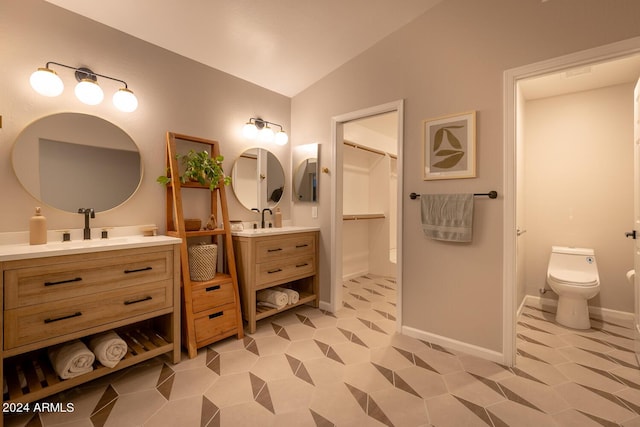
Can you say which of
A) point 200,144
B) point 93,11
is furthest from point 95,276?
point 93,11

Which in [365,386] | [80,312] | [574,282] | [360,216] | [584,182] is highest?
[584,182]

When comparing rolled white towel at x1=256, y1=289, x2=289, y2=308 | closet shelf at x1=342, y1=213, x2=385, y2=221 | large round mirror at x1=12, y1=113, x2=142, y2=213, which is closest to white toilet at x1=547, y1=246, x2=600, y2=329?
closet shelf at x1=342, y1=213, x2=385, y2=221

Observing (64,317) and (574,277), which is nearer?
(64,317)

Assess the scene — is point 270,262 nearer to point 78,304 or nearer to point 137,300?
point 137,300

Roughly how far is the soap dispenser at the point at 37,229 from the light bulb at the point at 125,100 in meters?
0.87

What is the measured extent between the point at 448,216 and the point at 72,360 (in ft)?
8.43

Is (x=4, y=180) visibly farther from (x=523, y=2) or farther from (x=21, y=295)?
(x=523, y=2)

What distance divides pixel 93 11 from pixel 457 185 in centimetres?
290

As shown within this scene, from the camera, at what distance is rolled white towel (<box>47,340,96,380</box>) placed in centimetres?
162

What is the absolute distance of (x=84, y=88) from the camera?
1937 mm

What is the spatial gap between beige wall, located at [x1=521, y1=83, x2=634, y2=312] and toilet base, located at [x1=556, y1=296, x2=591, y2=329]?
56 cm

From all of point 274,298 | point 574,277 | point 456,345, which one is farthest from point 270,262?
point 574,277

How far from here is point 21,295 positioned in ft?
4.82

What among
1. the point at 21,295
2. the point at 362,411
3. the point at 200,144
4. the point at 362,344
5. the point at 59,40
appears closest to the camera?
the point at 21,295
